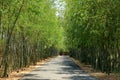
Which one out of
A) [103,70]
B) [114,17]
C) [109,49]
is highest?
[114,17]

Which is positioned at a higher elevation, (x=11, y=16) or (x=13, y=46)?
(x=11, y=16)

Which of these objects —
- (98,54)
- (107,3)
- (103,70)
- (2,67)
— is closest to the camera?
(107,3)

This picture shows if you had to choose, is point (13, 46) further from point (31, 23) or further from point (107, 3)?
point (107, 3)

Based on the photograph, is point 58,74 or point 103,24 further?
point 58,74

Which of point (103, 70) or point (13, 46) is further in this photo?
point (103, 70)

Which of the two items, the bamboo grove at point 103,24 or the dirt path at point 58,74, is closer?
the bamboo grove at point 103,24

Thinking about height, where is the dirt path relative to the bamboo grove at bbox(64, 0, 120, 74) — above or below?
below

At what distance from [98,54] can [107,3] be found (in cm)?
1640

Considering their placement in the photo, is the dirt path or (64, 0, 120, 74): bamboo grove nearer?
(64, 0, 120, 74): bamboo grove

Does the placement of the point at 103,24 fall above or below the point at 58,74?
above

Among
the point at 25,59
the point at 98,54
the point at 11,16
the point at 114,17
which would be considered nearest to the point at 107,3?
the point at 114,17

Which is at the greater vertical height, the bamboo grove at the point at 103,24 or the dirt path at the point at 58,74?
the bamboo grove at the point at 103,24

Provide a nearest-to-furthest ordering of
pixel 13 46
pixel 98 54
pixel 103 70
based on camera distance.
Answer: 1. pixel 13 46
2. pixel 103 70
3. pixel 98 54

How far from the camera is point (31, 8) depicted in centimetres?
2348
